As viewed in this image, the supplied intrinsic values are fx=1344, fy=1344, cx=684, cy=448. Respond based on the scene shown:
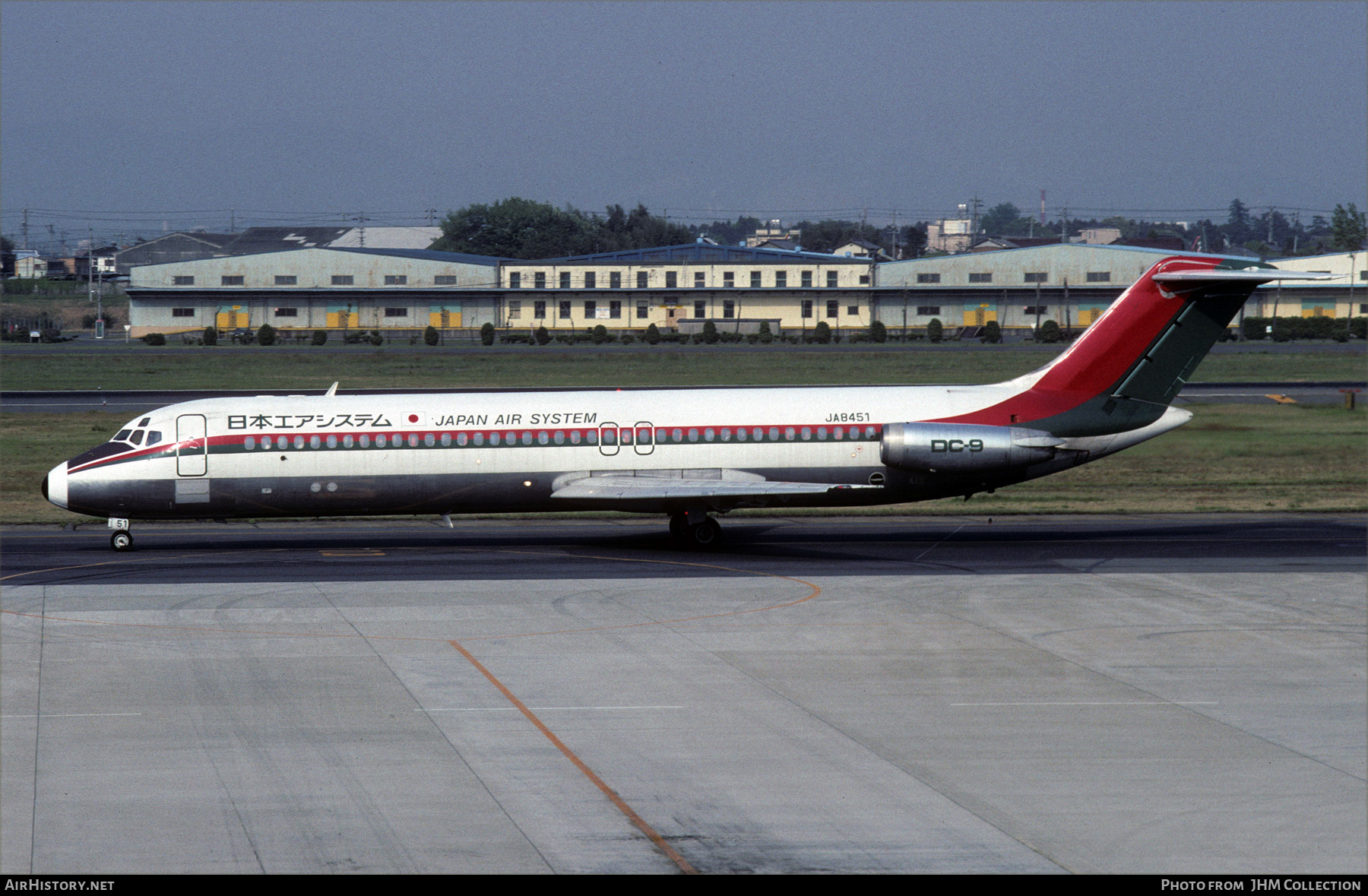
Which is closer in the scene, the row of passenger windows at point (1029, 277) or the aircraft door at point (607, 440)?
the aircraft door at point (607, 440)

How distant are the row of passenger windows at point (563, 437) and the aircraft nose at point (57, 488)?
4199 millimetres

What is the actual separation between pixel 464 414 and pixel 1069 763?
19221mm

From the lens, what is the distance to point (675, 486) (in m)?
31.1

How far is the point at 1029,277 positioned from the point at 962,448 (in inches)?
3903

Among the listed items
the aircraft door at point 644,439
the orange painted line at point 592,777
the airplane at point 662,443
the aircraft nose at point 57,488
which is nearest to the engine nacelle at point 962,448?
the airplane at point 662,443

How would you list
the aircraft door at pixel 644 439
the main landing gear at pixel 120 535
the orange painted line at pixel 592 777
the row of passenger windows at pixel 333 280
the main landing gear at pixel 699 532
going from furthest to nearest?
1. the row of passenger windows at pixel 333 280
2. the main landing gear at pixel 699 532
3. the main landing gear at pixel 120 535
4. the aircraft door at pixel 644 439
5. the orange painted line at pixel 592 777

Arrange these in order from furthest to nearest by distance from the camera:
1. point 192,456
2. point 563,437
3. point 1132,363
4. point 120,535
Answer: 1. point 120,535
2. point 1132,363
3. point 563,437
4. point 192,456

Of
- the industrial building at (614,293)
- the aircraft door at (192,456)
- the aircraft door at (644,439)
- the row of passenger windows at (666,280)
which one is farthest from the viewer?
the row of passenger windows at (666,280)

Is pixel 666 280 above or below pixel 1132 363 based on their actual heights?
above

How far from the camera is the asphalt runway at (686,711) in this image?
42.3ft

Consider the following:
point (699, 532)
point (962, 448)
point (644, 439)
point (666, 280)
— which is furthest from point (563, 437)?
point (666, 280)

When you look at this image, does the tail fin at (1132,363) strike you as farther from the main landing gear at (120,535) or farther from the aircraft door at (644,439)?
the main landing gear at (120,535)

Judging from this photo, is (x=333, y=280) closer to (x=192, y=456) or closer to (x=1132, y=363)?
(x=192, y=456)

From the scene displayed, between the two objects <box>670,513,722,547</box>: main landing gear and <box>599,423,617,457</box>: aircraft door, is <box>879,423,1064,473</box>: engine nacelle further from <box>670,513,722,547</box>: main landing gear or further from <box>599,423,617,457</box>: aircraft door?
<box>599,423,617,457</box>: aircraft door
